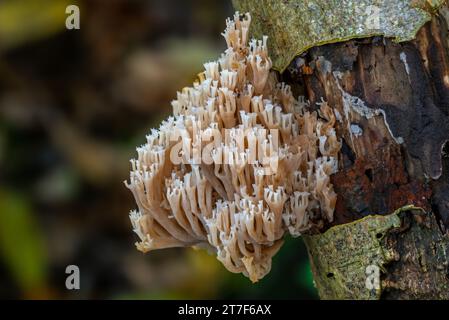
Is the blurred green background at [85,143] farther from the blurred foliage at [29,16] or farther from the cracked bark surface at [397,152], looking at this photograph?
the cracked bark surface at [397,152]

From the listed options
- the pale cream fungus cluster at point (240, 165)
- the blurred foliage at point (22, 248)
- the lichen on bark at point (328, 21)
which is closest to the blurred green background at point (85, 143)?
the blurred foliage at point (22, 248)

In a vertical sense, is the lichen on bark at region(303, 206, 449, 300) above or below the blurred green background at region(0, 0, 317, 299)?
below

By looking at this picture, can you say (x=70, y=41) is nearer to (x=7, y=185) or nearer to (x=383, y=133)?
(x=7, y=185)

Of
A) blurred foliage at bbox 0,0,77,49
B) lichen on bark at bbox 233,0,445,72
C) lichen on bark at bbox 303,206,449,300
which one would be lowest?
lichen on bark at bbox 303,206,449,300

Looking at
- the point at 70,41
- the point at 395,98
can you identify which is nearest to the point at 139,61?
the point at 70,41

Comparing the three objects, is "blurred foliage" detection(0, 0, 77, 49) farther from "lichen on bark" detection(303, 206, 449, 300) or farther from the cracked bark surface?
"lichen on bark" detection(303, 206, 449, 300)

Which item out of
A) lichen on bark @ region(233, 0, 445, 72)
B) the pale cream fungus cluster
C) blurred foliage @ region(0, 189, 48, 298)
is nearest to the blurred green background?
blurred foliage @ region(0, 189, 48, 298)

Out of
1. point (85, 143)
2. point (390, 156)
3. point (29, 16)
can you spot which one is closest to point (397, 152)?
point (390, 156)
